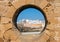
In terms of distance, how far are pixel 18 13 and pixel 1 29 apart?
490 mm

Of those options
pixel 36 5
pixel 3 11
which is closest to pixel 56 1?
pixel 36 5

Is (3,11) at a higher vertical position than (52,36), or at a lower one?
higher

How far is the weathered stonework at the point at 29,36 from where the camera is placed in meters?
4.66

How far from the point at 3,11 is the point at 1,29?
36 cm

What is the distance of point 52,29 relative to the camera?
4648mm

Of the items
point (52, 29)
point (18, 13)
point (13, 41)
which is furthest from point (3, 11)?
point (52, 29)

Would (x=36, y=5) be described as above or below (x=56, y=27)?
above

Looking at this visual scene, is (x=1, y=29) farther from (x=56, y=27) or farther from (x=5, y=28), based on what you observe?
(x=56, y=27)

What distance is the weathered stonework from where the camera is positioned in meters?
4.66

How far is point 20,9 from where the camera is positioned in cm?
479

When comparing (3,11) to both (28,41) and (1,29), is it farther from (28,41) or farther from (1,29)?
(28,41)

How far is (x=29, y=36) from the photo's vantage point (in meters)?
4.70

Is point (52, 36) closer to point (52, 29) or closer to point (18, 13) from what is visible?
point (52, 29)

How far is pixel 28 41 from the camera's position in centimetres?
467
